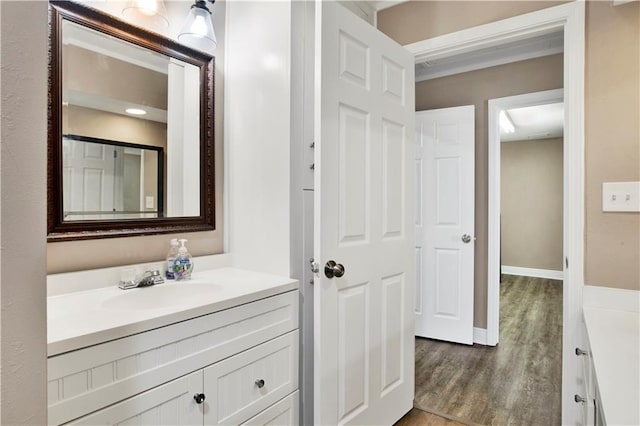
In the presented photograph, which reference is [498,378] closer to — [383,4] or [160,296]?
[160,296]

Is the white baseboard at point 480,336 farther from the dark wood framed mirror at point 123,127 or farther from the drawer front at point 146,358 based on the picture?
the dark wood framed mirror at point 123,127

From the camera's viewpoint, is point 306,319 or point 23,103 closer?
point 23,103

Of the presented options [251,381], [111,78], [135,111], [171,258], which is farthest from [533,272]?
[111,78]

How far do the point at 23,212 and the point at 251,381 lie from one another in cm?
110

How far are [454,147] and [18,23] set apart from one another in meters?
3.10

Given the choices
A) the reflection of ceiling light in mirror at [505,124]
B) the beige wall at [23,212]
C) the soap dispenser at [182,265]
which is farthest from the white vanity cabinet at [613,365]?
the reflection of ceiling light in mirror at [505,124]

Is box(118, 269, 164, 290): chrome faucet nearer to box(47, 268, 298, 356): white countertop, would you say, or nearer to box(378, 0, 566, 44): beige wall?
box(47, 268, 298, 356): white countertop

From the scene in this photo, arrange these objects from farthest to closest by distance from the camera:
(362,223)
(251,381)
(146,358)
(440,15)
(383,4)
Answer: (383,4) < (440,15) < (362,223) < (251,381) < (146,358)

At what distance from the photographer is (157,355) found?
1.09 metres

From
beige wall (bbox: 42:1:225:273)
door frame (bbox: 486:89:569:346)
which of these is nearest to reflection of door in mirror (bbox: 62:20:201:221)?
beige wall (bbox: 42:1:225:273)

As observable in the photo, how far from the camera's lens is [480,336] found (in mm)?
3148

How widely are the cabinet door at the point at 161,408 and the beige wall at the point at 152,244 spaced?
0.47m

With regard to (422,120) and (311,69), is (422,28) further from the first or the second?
(422,120)

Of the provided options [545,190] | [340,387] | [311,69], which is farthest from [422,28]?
[545,190]
